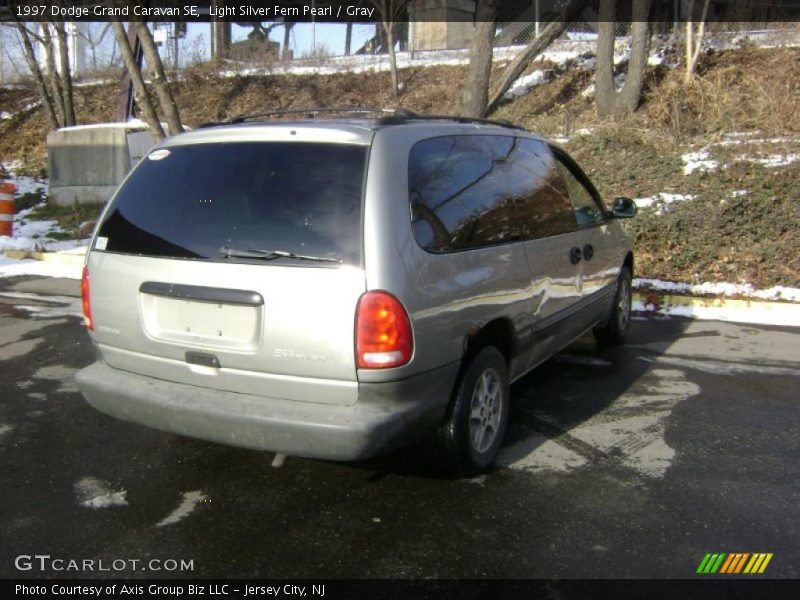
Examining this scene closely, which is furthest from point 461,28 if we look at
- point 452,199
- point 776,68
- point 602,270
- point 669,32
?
point 452,199

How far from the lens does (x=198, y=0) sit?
78.0 ft

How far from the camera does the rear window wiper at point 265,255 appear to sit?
3.08 m

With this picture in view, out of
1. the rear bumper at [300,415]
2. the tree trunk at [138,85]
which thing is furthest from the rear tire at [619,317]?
the tree trunk at [138,85]

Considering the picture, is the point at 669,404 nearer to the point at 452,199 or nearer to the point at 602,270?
the point at 602,270

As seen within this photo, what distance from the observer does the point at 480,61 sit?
13414mm

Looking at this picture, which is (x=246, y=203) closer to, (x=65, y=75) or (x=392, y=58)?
(x=65, y=75)

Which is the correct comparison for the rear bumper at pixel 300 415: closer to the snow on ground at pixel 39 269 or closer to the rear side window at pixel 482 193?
the rear side window at pixel 482 193

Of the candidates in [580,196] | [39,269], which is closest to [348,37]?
[39,269]

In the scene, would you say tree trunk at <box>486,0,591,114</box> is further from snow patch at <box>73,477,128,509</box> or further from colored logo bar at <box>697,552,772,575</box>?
colored logo bar at <box>697,552,772,575</box>

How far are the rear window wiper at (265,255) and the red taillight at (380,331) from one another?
0.24 metres

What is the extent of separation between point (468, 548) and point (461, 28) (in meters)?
21.4

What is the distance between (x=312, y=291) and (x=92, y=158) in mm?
12397

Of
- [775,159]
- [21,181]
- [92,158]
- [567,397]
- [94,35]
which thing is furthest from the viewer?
[94,35]

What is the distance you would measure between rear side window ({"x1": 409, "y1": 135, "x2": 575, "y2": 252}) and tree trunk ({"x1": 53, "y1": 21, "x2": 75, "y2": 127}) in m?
14.5
